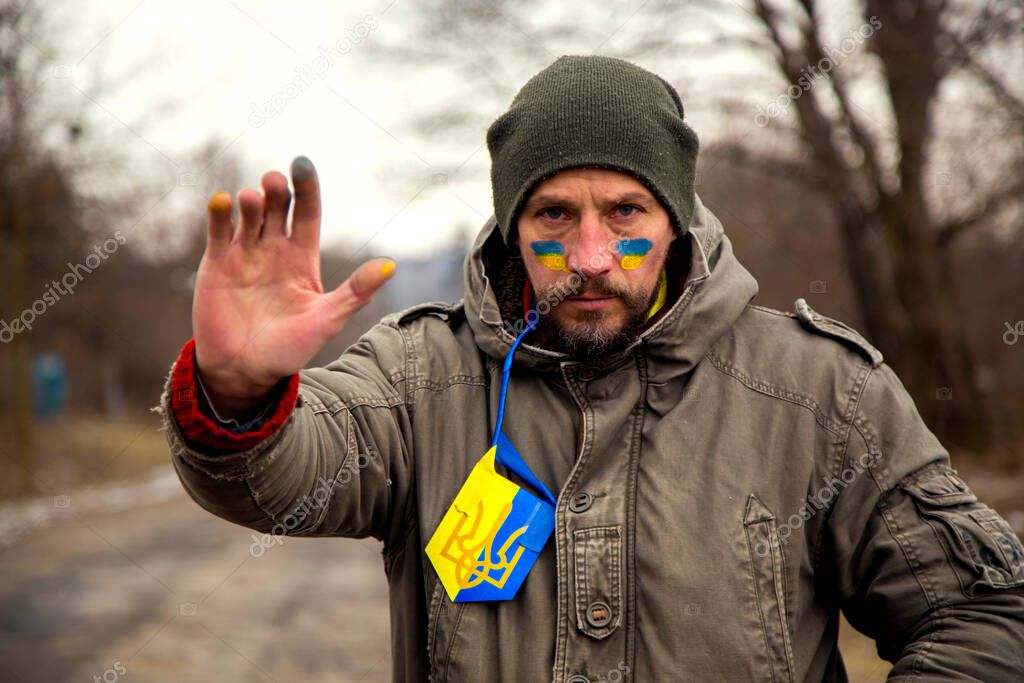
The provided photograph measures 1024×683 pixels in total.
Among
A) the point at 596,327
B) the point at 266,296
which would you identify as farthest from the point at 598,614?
the point at 266,296

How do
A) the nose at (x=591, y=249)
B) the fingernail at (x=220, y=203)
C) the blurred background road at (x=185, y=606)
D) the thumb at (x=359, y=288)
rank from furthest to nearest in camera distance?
the blurred background road at (x=185, y=606), the nose at (x=591, y=249), the thumb at (x=359, y=288), the fingernail at (x=220, y=203)

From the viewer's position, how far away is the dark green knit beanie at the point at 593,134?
2.47m

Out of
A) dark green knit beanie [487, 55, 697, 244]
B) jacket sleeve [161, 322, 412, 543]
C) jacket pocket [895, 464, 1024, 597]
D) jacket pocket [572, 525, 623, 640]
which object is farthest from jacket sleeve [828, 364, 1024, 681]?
jacket sleeve [161, 322, 412, 543]

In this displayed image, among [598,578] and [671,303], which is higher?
[671,303]

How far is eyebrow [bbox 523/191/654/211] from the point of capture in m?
2.48

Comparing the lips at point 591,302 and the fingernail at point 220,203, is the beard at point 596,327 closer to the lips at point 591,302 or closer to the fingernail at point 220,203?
the lips at point 591,302

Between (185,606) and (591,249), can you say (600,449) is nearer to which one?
(591,249)

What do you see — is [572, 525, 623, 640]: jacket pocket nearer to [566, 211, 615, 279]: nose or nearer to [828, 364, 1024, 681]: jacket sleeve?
[828, 364, 1024, 681]: jacket sleeve

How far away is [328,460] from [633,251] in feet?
3.02

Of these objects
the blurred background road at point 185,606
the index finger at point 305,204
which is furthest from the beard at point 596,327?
the blurred background road at point 185,606

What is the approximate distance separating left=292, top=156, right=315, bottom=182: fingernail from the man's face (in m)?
0.81

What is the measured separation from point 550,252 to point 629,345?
1.06 feet

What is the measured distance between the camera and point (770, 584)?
2.18 meters

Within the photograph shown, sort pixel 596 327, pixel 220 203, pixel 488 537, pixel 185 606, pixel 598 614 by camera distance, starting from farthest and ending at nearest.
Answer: pixel 185 606 → pixel 596 327 → pixel 488 537 → pixel 598 614 → pixel 220 203
